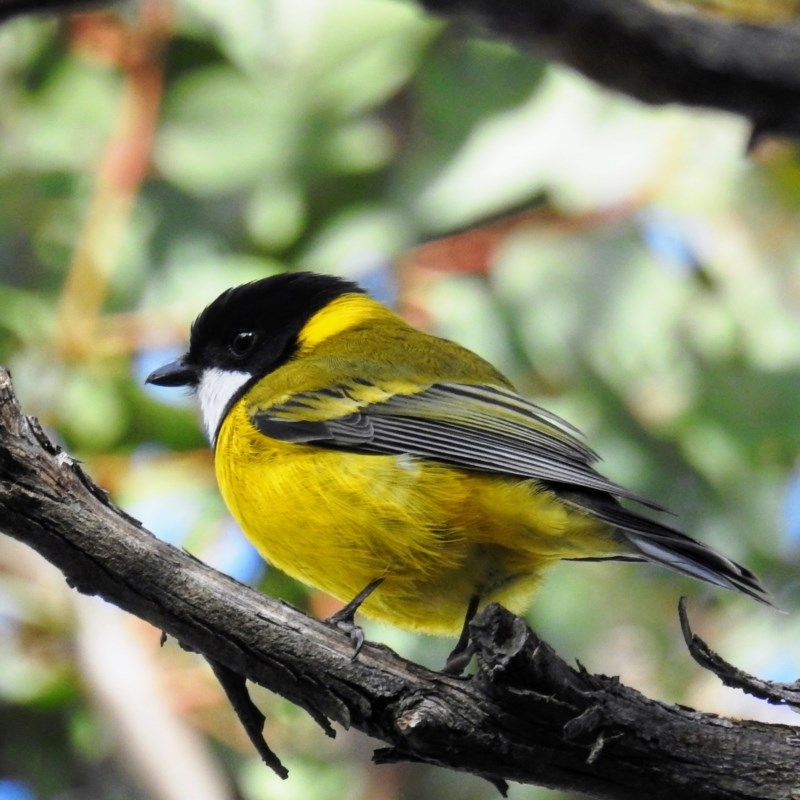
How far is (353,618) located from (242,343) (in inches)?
57.2

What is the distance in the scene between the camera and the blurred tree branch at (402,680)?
8.52ft

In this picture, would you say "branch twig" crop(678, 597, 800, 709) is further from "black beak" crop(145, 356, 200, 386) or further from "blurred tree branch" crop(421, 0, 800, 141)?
"black beak" crop(145, 356, 200, 386)

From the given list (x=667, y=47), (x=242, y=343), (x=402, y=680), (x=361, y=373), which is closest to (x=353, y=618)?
(x=402, y=680)

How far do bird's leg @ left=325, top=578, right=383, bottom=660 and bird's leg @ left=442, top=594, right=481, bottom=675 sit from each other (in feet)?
0.86

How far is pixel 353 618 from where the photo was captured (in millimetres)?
3484

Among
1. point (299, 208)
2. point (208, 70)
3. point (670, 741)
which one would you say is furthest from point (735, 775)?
point (208, 70)

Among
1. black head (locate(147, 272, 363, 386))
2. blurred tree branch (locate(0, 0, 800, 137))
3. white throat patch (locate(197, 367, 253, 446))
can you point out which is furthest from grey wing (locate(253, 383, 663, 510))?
blurred tree branch (locate(0, 0, 800, 137))

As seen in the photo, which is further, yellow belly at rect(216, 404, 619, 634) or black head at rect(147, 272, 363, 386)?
black head at rect(147, 272, 363, 386)

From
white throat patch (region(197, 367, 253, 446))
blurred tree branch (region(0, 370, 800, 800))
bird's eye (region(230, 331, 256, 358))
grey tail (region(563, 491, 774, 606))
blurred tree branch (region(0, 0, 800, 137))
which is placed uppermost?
blurred tree branch (region(0, 0, 800, 137))

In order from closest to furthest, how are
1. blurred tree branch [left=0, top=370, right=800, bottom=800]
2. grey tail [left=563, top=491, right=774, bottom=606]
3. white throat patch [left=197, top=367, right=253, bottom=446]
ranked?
blurred tree branch [left=0, top=370, right=800, bottom=800], grey tail [left=563, top=491, right=774, bottom=606], white throat patch [left=197, top=367, right=253, bottom=446]

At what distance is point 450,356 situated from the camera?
4.37m

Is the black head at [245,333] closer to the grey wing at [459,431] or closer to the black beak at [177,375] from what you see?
the black beak at [177,375]

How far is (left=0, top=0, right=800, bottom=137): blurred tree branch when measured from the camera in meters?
4.13

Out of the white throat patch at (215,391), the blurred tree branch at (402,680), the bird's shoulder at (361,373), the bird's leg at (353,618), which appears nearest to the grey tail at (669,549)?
the blurred tree branch at (402,680)
